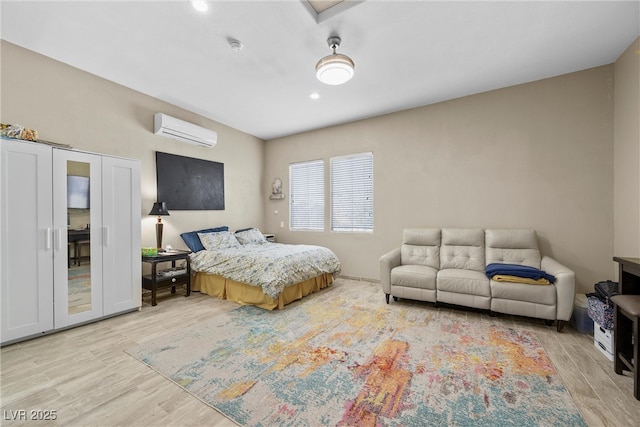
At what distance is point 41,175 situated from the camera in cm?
258

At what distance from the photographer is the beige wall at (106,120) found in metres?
2.79

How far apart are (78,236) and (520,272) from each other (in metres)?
4.81

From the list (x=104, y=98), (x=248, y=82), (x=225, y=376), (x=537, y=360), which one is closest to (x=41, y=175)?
(x=104, y=98)

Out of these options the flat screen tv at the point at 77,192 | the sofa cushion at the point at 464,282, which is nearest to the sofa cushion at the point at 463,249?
the sofa cushion at the point at 464,282

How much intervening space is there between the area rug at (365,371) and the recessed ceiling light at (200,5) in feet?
9.67

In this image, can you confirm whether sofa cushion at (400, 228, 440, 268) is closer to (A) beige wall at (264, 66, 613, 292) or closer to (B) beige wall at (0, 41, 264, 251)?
(A) beige wall at (264, 66, 613, 292)

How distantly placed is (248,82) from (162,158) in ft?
6.05

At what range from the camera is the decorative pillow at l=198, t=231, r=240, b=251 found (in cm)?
420

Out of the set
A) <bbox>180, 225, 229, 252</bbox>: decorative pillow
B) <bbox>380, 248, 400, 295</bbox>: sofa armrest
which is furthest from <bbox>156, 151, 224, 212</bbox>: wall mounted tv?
<bbox>380, 248, 400, 295</bbox>: sofa armrest

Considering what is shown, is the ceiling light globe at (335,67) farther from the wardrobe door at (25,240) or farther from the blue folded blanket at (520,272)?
the wardrobe door at (25,240)

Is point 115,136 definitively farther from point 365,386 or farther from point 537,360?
point 537,360

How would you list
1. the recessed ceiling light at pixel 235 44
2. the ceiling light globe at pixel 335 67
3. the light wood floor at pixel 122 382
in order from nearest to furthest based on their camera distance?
the light wood floor at pixel 122 382
the ceiling light globe at pixel 335 67
the recessed ceiling light at pixel 235 44

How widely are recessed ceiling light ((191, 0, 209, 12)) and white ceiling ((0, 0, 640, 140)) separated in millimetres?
51

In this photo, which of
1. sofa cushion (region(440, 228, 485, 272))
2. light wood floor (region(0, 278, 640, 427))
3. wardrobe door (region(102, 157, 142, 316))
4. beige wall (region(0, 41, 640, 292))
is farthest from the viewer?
sofa cushion (region(440, 228, 485, 272))
